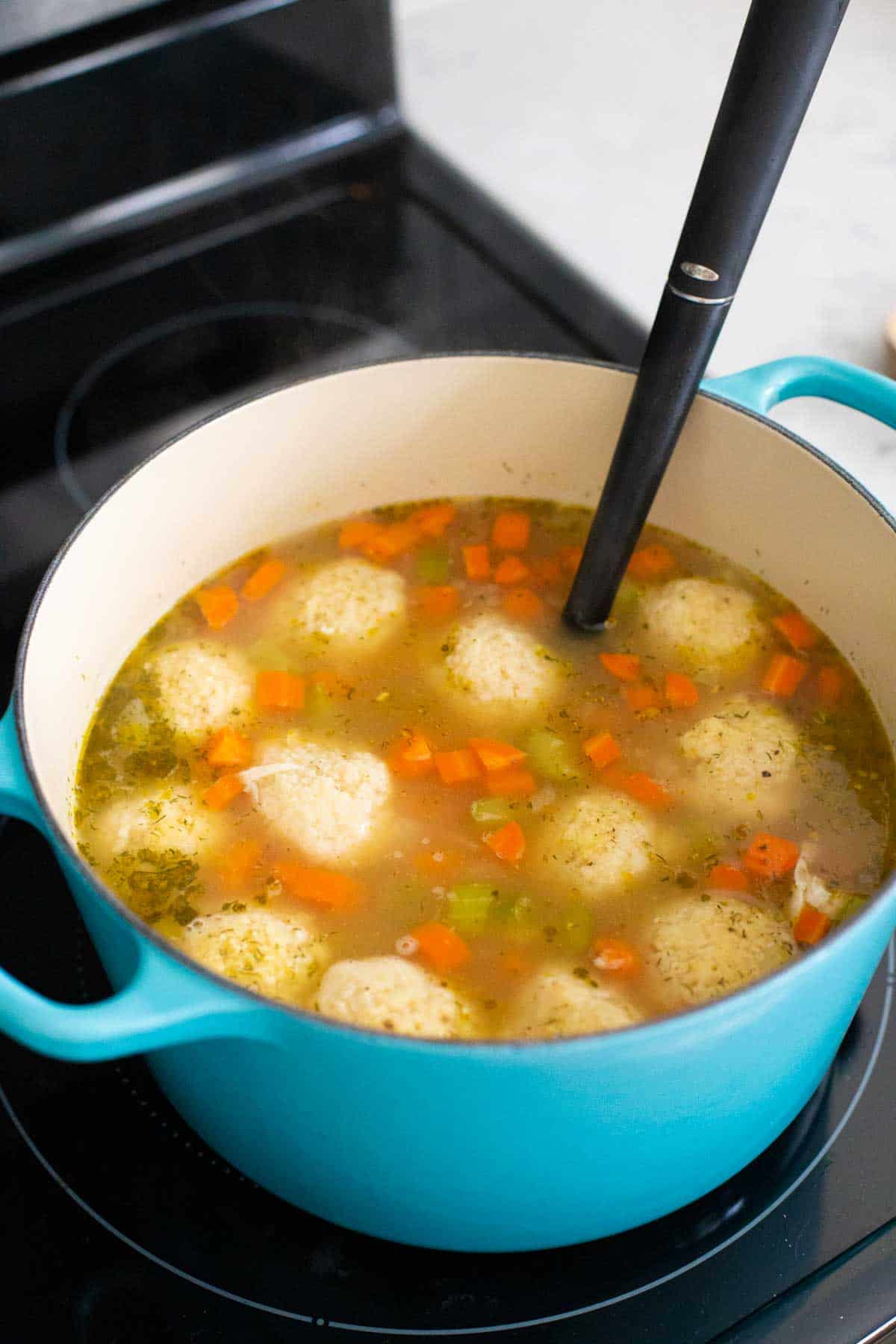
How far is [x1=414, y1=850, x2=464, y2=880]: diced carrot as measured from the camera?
3.80 ft

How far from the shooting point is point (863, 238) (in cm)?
185

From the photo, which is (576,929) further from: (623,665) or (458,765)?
(623,665)

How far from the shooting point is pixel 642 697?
1.31 metres

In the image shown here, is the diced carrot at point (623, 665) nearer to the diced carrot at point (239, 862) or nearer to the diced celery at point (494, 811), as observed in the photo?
the diced celery at point (494, 811)

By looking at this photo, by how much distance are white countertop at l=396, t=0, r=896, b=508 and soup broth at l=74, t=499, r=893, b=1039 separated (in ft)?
1.28

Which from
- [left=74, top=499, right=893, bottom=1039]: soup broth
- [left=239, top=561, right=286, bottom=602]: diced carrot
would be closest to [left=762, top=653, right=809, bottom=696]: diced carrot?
[left=74, top=499, right=893, bottom=1039]: soup broth

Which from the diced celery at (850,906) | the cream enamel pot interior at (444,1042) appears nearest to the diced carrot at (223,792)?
the cream enamel pot interior at (444,1042)

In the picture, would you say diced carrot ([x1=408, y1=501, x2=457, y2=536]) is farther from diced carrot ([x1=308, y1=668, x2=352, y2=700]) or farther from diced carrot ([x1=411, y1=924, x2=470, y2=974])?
diced carrot ([x1=411, y1=924, x2=470, y2=974])

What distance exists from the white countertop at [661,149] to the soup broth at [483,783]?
0.39 meters

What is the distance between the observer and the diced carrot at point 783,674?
4.35 feet

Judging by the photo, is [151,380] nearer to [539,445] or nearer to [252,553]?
[252,553]

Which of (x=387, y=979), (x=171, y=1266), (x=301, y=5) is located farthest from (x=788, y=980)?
(x=301, y=5)

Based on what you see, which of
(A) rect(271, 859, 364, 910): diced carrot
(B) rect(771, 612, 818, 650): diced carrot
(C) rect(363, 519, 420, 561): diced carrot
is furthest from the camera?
(C) rect(363, 519, 420, 561): diced carrot

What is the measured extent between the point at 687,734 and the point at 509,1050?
552 mm
